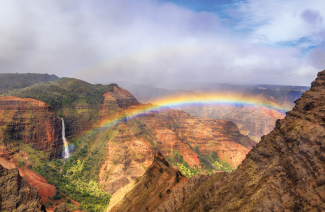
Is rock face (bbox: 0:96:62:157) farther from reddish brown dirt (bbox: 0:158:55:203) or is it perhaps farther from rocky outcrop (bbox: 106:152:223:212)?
rocky outcrop (bbox: 106:152:223:212)

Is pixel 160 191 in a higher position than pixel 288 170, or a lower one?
lower

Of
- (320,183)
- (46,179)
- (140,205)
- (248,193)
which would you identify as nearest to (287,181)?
(320,183)

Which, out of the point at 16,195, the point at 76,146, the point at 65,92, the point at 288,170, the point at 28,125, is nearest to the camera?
the point at 288,170

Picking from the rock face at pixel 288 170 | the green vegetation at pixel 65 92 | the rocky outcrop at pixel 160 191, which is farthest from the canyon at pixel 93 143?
the rock face at pixel 288 170

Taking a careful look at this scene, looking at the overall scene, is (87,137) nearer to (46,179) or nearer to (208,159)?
(46,179)

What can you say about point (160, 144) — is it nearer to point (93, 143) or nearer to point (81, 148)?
point (93, 143)

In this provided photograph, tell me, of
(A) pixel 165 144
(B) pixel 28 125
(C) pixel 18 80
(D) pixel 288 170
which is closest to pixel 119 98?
(A) pixel 165 144

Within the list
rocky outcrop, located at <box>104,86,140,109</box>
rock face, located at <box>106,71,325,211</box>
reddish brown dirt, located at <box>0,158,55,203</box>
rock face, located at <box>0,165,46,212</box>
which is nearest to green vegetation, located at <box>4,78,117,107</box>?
rocky outcrop, located at <box>104,86,140,109</box>
